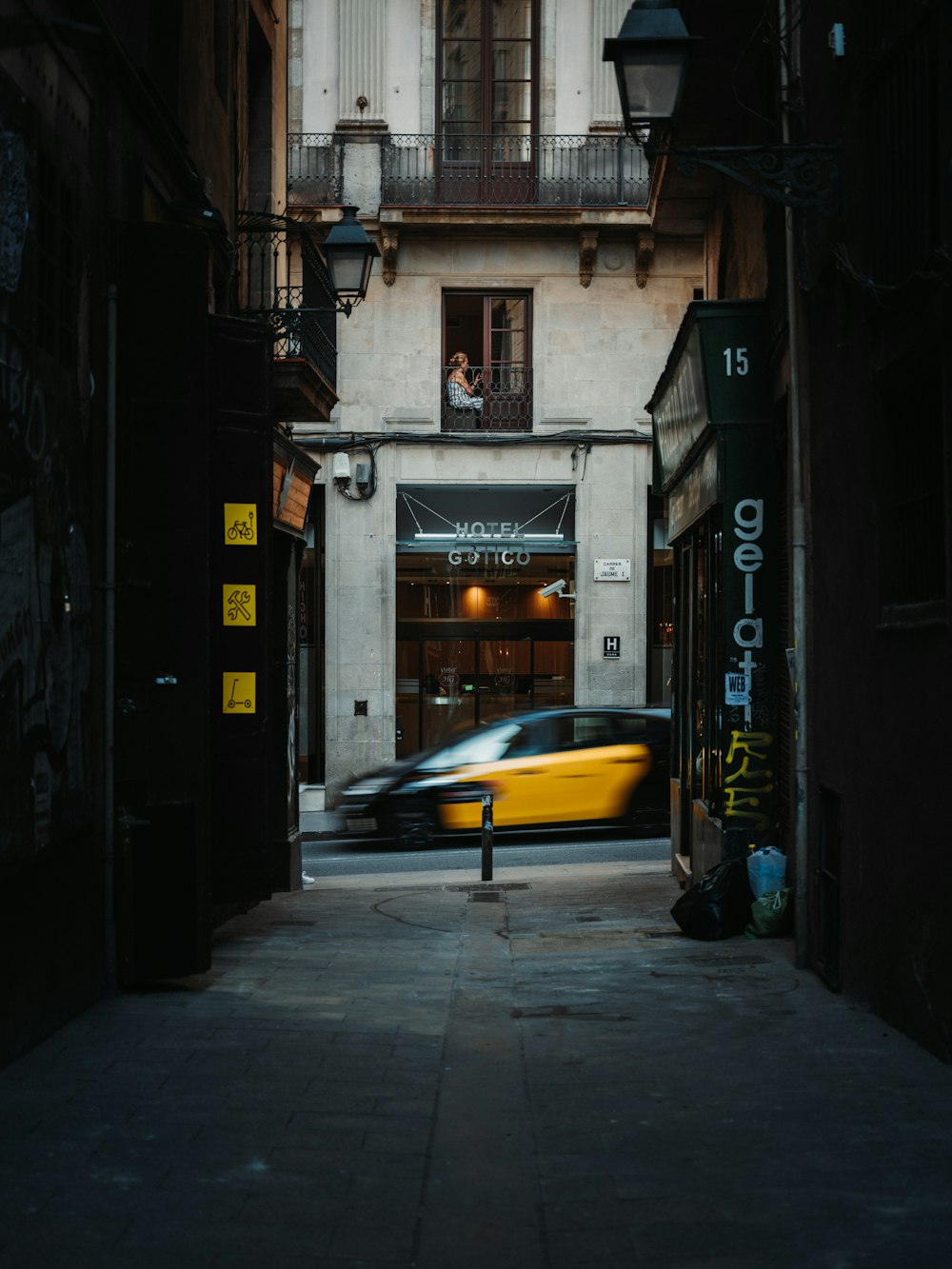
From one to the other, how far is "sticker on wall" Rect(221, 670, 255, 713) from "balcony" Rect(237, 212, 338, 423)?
407 centimetres

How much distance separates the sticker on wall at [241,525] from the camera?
10508 millimetres

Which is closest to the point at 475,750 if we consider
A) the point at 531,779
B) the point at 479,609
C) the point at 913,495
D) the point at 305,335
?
the point at 531,779

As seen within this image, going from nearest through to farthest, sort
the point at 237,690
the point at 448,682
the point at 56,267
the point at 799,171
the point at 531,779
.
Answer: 1. the point at 56,267
2. the point at 799,171
3. the point at 237,690
4. the point at 531,779
5. the point at 448,682

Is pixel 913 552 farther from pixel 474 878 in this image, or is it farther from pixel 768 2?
pixel 474 878

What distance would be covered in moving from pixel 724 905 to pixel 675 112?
505cm

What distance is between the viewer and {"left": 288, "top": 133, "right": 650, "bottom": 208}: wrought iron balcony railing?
26.1m

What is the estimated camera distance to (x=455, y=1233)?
15.7ft

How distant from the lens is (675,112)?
333 inches

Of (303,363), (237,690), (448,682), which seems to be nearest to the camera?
(237,690)

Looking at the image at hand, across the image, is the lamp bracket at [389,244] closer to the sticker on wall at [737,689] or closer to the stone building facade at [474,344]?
the stone building facade at [474,344]

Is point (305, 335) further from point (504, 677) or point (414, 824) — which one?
point (504, 677)

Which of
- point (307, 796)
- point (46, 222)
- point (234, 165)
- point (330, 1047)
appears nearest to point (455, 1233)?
point (330, 1047)

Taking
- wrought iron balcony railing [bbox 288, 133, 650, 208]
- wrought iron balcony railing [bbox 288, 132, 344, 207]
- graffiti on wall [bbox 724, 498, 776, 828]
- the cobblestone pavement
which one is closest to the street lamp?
graffiti on wall [bbox 724, 498, 776, 828]

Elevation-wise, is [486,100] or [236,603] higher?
[486,100]
